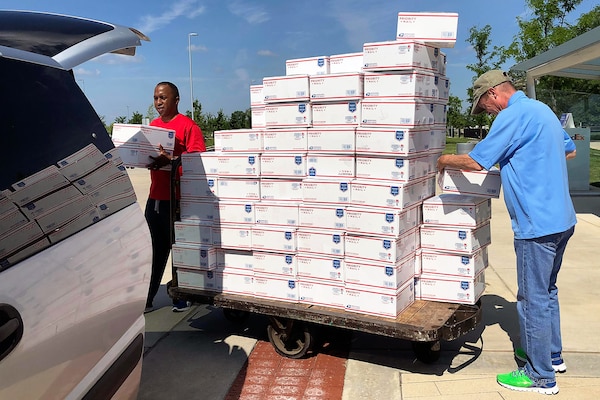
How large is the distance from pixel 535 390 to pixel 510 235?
5.36 m

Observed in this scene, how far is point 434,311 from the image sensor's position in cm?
366

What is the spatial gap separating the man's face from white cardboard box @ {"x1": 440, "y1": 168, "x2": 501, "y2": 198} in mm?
2679

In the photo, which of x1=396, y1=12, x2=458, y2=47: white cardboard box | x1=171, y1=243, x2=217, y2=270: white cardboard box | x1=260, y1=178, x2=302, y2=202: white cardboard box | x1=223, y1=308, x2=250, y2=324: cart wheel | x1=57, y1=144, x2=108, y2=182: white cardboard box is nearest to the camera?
x1=57, y1=144, x2=108, y2=182: white cardboard box

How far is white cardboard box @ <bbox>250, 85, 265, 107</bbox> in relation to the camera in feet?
14.2

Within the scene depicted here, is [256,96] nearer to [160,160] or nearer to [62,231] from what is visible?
[160,160]

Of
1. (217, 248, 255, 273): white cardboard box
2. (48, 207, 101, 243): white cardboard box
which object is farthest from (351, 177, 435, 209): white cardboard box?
(48, 207, 101, 243): white cardboard box

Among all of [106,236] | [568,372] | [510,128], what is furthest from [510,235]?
[106,236]

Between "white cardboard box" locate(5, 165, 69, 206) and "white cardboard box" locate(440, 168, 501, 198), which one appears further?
"white cardboard box" locate(440, 168, 501, 198)

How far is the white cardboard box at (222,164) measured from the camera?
4059mm

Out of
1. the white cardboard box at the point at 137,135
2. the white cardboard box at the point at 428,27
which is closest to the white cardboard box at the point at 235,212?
the white cardboard box at the point at 137,135

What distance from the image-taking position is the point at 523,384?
11.5ft

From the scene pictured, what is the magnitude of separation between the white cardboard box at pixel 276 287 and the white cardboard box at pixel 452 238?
1011mm

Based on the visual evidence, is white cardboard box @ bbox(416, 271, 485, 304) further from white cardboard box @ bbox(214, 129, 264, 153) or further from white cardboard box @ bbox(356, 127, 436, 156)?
white cardboard box @ bbox(214, 129, 264, 153)

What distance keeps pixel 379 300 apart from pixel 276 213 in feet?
3.28
